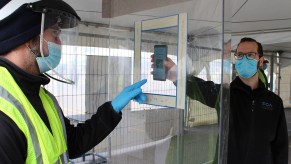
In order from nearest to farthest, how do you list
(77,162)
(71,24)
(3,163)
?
(3,163), (71,24), (77,162)

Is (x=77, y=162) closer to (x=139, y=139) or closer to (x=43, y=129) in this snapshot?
(x=139, y=139)

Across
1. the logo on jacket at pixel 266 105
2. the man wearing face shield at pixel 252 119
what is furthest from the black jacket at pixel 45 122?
the logo on jacket at pixel 266 105

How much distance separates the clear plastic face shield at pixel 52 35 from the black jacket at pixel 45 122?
0.06 m

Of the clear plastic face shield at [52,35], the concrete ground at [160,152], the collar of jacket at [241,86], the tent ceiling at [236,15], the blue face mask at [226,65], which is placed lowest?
the concrete ground at [160,152]

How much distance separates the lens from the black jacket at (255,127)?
1.60 m

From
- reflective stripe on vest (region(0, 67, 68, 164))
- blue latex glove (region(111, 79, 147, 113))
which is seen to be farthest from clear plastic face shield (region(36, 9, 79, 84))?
blue latex glove (region(111, 79, 147, 113))

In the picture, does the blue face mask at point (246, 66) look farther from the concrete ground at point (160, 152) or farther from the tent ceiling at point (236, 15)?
the concrete ground at point (160, 152)

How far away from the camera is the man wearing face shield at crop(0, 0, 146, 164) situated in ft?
2.30

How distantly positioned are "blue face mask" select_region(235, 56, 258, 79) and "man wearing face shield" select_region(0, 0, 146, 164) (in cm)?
81

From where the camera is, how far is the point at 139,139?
4.40ft

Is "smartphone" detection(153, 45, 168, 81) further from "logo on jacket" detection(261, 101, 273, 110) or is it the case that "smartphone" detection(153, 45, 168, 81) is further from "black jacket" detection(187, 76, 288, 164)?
"logo on jacket" detection(261, 101, 273, 110)

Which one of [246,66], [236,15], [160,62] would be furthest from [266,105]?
[236,15]

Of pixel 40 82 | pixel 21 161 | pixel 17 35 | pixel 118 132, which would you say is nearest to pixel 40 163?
pixel 21 161

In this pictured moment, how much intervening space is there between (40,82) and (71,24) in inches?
10.7
